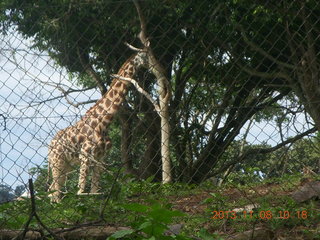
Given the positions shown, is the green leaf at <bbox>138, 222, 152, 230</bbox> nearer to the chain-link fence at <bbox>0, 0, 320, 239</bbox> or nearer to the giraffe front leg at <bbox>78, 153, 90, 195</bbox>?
the chain-link fence at <bbox>0, 0, 320, 239</bbox>

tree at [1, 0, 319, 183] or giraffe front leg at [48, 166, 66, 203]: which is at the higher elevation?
tree at [1, 0, 319, 183]

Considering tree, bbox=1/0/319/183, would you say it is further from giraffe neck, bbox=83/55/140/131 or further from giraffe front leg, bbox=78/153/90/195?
giraffe front leg, bbox=78/153/90/195

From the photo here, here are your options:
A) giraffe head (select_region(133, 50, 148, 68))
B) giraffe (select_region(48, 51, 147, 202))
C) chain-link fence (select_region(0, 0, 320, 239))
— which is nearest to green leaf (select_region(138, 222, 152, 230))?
chain-link fence (select_region(0, 0, 320, 239))

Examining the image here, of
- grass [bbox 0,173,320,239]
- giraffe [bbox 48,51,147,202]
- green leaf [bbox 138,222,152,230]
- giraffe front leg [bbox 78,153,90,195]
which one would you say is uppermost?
giraffe [bbox 48,51,147,202]

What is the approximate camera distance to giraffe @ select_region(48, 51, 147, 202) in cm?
539

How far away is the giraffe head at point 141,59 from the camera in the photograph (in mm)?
5669

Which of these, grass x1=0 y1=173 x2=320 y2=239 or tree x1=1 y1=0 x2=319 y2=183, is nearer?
grass x1=0 y1=173 x2=320 y2=239

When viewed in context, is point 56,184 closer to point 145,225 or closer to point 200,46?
point 200,46

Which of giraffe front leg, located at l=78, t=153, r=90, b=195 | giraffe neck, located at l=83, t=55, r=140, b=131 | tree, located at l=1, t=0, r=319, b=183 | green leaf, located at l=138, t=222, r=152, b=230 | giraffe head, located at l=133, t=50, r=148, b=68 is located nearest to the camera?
green leaf, located at l=138, t=222, r=152, b=230
